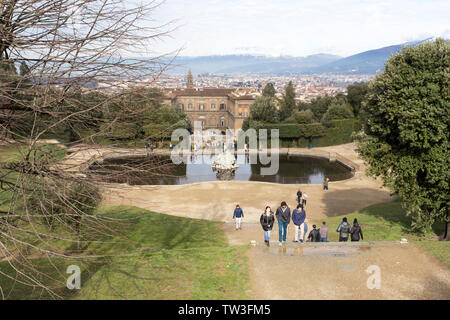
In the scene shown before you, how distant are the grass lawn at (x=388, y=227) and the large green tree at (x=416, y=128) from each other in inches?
28.2

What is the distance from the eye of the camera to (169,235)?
18625 mm

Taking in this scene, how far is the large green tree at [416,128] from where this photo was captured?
51.4 feet

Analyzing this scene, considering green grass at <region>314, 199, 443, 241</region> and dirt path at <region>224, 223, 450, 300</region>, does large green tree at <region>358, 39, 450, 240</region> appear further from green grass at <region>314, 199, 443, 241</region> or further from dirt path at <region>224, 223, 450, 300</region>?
dirt path at <region>224, 223, 450, 300</region>

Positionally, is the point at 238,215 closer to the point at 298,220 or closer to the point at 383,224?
the point at 298,220

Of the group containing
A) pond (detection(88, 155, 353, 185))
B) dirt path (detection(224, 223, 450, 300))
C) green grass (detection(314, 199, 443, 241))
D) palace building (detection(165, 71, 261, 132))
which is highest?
palace building (detection(165, 71, 261, 132))

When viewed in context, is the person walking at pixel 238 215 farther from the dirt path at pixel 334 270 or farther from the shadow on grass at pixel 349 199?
the shadow on grass at pixel 349 199

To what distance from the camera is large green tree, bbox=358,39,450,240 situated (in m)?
15.7

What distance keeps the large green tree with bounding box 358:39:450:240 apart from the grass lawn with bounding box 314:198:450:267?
2.35 ft

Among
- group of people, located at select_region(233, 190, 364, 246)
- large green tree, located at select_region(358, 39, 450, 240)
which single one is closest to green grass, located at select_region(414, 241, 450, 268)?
group of people, located at select_region(233, 190, 364, 246)

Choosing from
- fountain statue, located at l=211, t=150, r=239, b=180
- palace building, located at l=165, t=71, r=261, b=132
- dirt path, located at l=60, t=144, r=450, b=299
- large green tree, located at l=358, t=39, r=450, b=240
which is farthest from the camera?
palace building, located at l=165, t=71, r=261, b=132

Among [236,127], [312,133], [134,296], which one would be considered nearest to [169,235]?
[134,296]

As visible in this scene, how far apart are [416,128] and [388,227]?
553cm

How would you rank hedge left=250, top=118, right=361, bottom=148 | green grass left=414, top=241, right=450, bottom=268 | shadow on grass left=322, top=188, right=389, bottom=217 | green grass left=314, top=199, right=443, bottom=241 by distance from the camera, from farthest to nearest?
hedge left=250, top=118, right=361, bottom=148 < shadow on grass left=322, top=188, right=389, bottom=217 < green grass left=314, top=199, right=443, bottom=241 < green grass left=414, top=241, right=450, bottom=268
